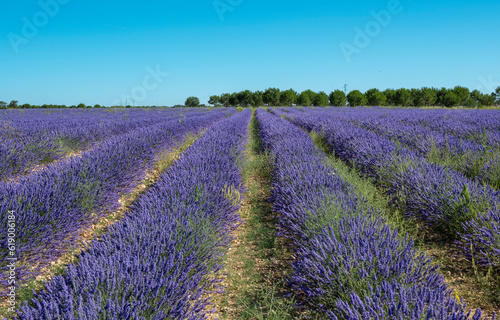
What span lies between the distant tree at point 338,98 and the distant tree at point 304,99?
5.43 metres

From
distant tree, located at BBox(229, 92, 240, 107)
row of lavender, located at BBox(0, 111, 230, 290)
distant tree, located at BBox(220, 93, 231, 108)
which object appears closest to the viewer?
row of lavender, located at BBox(0, 111, 230, 290)

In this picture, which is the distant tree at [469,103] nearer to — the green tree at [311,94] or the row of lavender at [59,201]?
the green tree at [311,94]

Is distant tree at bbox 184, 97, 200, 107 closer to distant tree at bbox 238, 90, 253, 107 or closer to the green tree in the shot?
distant tree at bbox 238, 90, 253, 107

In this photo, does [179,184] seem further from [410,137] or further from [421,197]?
[410,137]

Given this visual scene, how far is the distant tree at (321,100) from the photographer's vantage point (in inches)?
2328

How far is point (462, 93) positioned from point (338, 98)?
2261 cm

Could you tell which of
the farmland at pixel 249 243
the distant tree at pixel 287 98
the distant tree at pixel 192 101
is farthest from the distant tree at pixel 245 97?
the farmland at pixel 249 243

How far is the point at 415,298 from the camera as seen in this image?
1.36 m

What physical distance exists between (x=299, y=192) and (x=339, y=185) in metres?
0.51

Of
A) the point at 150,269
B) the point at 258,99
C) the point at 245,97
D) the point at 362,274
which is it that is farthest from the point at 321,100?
the point at 150,269

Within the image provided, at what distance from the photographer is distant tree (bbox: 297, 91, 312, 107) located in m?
61.3

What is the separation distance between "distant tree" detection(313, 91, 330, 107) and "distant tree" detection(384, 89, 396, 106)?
480 inches

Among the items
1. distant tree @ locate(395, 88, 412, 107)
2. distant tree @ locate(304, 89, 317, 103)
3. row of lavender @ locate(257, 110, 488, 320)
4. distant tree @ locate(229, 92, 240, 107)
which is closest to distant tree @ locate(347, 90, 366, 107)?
distant tree @ locate(395, 88, 412, 107)

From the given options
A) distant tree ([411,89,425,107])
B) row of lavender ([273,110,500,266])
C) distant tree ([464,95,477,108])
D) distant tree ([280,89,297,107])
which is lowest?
row of lavender ([273,110,500,266])
